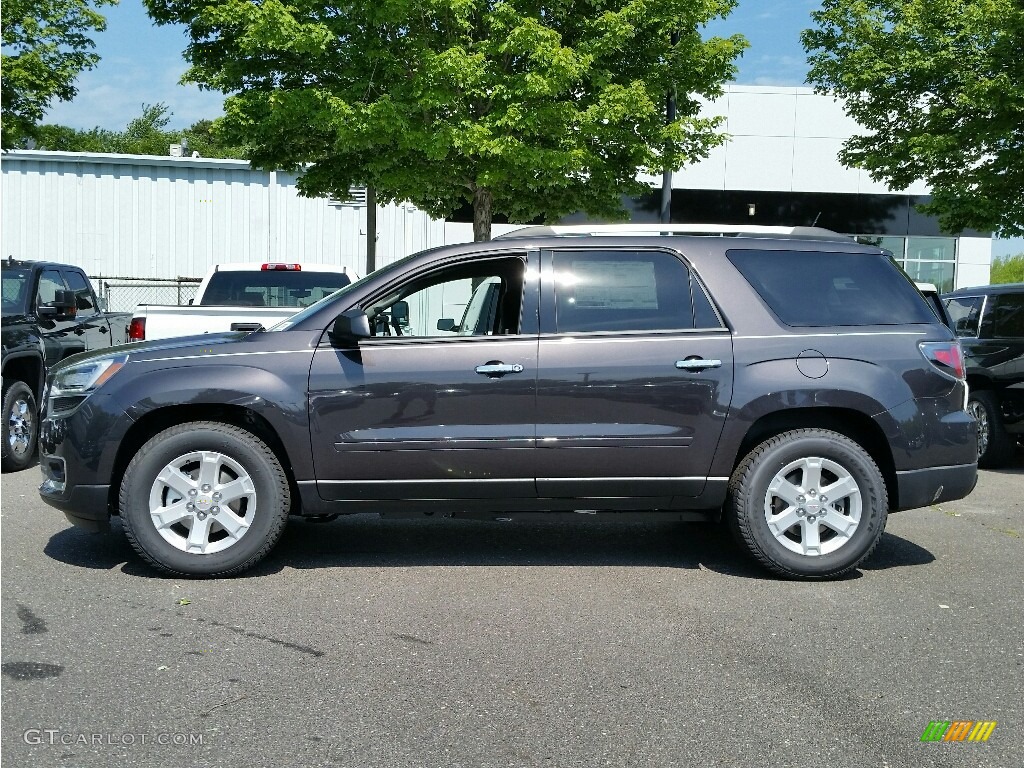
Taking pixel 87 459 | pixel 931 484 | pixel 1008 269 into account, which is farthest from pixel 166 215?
pixel 1008 269

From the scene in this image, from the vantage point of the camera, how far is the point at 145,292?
2498 centimetres

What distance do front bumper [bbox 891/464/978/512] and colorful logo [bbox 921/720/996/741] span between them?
85.2 inches

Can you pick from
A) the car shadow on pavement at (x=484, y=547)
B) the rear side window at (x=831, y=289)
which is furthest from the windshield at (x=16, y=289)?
the rear side window at (x=831, y=289)

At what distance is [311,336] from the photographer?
5.71 meters

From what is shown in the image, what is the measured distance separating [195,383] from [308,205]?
813 inches

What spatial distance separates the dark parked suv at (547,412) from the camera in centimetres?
561

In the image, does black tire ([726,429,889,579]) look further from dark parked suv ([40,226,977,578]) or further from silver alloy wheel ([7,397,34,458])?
silver alloy wheel ([7,397,34,458])

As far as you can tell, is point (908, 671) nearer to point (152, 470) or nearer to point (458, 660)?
point (458, 660)

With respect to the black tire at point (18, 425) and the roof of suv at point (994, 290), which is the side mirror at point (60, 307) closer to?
the black tire at point (18, 425)

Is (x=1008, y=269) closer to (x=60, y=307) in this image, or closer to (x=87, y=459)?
(x=60, y=307)

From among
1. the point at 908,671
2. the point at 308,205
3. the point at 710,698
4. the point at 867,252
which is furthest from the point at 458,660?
the point at 308,205

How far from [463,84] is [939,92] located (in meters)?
10.6

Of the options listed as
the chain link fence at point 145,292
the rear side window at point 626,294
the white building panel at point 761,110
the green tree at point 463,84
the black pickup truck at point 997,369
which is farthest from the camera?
the white building panel at point 761,110

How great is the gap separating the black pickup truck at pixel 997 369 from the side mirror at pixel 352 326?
22.0ft
